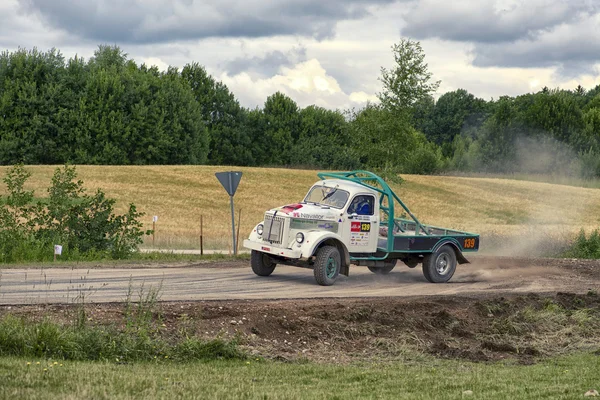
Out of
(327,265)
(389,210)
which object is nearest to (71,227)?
(327,265)

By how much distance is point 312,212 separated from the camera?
65.8 feet

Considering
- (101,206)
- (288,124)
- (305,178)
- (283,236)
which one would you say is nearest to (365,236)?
(283,236)

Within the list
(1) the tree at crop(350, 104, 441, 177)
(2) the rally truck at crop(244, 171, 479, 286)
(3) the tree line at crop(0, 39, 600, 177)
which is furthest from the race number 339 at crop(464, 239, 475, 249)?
(3) the tree line at crop(0, 39, 600, 177)

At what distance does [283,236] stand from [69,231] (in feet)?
27.5

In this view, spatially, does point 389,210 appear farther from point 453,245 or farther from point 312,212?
point 453,245

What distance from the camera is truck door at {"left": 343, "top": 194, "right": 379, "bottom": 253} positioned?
20.3 metres

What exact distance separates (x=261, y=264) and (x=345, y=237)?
7.35ft

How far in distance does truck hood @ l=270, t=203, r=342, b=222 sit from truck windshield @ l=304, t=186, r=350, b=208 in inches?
9.9

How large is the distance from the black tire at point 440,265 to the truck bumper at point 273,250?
417 centimetres

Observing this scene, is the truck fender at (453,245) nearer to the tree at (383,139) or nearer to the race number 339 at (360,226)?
the race number 339 at (360,226)

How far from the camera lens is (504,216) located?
181ft

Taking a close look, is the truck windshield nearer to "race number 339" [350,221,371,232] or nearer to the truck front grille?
"race number 339" [350,221,371,232]

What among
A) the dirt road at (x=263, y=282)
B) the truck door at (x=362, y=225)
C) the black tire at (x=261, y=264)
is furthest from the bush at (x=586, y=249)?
the black tire at (x=261, y=264)

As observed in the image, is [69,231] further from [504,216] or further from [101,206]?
[504,216]
